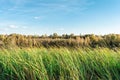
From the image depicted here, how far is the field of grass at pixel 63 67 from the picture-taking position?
17.3 ft

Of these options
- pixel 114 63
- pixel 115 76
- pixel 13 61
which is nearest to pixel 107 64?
pixel 114 63

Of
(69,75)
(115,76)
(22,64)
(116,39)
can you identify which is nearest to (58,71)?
(69,75)

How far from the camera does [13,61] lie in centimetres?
599

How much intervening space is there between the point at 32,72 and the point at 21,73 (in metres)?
0.22

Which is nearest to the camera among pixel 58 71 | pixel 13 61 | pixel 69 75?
pixel 69 75

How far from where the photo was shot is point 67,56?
632 centimetres

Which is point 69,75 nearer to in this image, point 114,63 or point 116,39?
point 114,63

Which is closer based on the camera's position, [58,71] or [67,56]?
[58,71]

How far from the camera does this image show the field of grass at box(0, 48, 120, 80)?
526 cm

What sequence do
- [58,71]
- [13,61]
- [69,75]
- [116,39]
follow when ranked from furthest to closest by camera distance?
[116,39] → [13,61] → [58,71] → [69,75]

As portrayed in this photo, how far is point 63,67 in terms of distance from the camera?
18.0 feet

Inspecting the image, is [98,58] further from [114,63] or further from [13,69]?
[13,69]

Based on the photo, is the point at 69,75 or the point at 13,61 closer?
the point at 69,75

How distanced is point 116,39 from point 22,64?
63.0 feet
